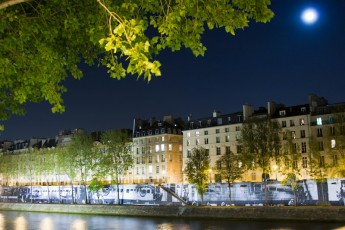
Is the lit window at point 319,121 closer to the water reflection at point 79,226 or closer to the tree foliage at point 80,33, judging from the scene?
the water reflection at point 79,226

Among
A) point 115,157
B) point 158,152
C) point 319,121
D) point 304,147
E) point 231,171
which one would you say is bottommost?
point 231,171

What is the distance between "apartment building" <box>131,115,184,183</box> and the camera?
9962 cm

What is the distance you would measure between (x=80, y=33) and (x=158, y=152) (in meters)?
88.2

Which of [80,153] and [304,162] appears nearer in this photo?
[304,162]

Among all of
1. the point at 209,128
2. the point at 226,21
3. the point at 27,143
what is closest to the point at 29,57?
the point at 226,21

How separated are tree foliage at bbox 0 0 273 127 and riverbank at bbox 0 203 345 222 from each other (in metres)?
41.7

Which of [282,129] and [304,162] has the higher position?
[282,129]

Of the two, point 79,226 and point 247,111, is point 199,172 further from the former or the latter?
point 247,111

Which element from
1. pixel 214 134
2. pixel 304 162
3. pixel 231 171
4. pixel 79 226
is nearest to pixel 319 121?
pixel 304 162

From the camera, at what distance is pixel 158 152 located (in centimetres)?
10156

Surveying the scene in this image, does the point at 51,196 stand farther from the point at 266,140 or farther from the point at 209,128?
the point at 266,140

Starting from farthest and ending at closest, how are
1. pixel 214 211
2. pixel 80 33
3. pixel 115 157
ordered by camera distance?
pixel 115 157, pixel 214 211, pixel 80 33

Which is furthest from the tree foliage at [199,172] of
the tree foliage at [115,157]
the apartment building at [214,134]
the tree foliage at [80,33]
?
the tree foliage at [80,33]

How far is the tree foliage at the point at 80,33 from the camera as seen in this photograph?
10.6 metres
